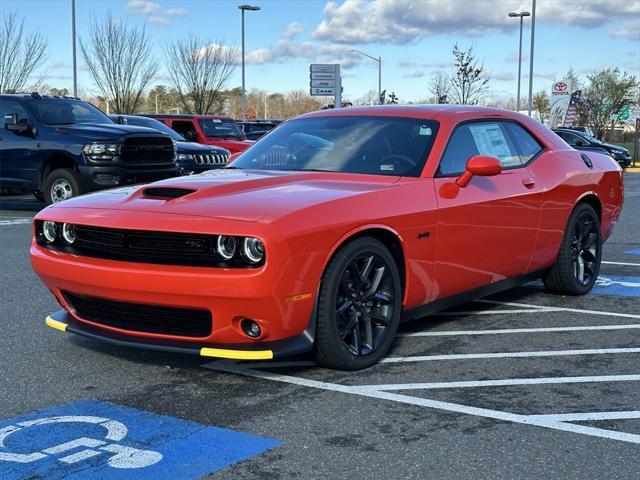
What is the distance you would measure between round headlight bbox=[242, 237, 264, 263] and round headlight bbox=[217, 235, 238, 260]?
0.05 m

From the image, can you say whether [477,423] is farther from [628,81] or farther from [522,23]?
[628,81]

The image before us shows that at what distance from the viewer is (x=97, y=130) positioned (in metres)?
13.9

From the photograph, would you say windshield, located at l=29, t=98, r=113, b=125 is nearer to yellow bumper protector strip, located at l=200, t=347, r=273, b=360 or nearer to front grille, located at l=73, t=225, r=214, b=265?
front grille, located at l=73, t=225, r=214, b=265

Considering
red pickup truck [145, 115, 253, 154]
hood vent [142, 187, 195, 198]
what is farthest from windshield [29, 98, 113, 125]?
hood vent [142, 187, 195, 198]

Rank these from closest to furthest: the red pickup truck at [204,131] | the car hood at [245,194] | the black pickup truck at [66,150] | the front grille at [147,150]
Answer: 1. the car hood at [245,194]
2. the black pickup truck at [66,150]
3. the front grille at [147,150]
4. the red pickup truck at [204,131]

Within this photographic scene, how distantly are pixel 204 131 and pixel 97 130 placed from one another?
6927 mm

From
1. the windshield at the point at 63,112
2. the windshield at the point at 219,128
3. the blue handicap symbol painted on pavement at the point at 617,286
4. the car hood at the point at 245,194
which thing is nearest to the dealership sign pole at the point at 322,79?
the windshield at the point at 219,128

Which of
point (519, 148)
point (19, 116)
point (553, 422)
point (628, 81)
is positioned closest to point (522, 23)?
point (628, 81)

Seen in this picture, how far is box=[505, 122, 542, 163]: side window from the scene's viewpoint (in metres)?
6.42

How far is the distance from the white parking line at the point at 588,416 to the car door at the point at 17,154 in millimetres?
11675

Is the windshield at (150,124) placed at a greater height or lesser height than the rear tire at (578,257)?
greater

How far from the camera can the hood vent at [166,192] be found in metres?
4.68

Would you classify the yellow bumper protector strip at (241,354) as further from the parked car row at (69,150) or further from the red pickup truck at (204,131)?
the red pickup truck at (204,131)

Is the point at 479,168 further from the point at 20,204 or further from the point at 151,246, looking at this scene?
the point at 20,204
